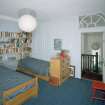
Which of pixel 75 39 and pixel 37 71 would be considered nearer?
pixel 37 71

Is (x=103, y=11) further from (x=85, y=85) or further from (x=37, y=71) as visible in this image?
(x=37, y=71)

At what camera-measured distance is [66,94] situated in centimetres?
305

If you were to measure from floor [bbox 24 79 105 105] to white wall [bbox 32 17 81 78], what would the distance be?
83 cm

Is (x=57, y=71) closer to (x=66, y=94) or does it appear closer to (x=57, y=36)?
(x=66, y=94)

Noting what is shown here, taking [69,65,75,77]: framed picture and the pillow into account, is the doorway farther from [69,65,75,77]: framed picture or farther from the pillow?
the pillow

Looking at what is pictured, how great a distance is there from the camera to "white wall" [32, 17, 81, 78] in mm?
4305

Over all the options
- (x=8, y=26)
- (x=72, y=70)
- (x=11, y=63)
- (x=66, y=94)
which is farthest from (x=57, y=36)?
(x=66, y=94)

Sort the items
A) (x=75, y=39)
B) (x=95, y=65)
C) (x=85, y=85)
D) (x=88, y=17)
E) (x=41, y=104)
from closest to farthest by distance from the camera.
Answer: (x=41, y=104) < (x=85, y=85) < (x=88, y=17) < (x=75, y=39) < (x=95, y=65)

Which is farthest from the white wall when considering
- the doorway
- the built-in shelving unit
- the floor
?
the floor

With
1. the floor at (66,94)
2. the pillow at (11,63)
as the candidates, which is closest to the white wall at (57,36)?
the floor at (66,94)

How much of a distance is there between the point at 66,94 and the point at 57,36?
237 centimetres

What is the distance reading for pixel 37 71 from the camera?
382 cm

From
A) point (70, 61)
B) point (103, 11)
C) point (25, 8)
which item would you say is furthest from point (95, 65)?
point (25, 8)

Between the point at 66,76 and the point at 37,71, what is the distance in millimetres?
1016
